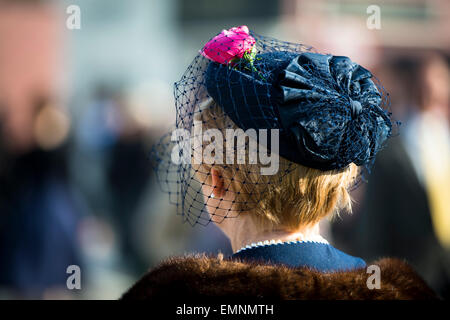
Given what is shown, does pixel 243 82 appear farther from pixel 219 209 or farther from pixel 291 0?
pixel 291 0

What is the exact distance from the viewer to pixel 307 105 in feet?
6.51

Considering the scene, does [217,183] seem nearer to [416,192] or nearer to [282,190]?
[282,190]

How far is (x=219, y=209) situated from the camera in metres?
2.18

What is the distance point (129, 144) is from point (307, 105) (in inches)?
264

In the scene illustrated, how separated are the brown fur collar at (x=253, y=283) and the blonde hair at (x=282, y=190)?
0.70 ft

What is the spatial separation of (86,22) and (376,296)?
14.4m

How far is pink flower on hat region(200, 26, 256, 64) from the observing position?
215 cm

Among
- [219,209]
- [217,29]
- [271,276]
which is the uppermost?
[217,29]

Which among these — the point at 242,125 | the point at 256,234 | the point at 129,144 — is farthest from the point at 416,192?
the point at 129,144

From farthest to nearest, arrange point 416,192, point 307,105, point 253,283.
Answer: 1. point 416,192
2. point 307,105
3. point 253,283

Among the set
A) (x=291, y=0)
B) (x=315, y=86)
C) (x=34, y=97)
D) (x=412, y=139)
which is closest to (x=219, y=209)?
(x=315, y=86)

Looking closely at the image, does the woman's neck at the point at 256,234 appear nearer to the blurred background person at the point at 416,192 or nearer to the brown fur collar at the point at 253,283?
the brown fur collar at the point at 253,283

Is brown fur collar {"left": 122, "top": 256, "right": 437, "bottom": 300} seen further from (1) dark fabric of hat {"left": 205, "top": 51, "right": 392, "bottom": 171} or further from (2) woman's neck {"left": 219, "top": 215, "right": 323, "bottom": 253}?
(1) dark fabric of hat {"left": 205, "top": 51, "right": 392, "bottom": 171}

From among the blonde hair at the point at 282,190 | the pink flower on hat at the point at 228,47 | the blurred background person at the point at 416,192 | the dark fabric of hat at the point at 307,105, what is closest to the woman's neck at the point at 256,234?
the blonde hair at the point at 282,190
